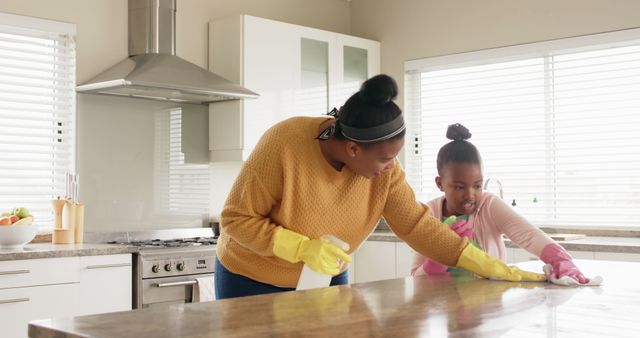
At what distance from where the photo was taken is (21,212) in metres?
3.74

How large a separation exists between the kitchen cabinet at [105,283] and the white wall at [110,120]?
515 mm

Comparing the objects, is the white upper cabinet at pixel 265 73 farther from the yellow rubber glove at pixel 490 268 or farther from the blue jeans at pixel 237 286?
the yellow rubber glove at pixel 490 268

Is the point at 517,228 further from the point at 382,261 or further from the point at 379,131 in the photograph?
the point at 382,261

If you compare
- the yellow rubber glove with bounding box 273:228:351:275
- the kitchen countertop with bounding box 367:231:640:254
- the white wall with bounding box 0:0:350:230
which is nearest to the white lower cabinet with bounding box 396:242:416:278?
the kitchen countertop with bounding box 367:231:640:254

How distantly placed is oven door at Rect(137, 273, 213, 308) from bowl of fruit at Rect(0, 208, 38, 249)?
0.58 meters

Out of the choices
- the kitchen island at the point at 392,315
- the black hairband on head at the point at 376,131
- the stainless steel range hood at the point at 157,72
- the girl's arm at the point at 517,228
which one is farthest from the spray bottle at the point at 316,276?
the stainless steel range hood at the point at 157,72

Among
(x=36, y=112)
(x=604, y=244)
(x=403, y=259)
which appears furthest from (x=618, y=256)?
(x=36, y=112)

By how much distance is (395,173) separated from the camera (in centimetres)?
234

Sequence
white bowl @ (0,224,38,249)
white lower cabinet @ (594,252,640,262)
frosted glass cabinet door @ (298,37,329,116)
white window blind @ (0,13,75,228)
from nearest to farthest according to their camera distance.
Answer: white bowl @ (0,224,38,249), white lower cabinet @ (594,252,640,262), white window blind @ (0,13,75,228), frosted glass cabinet door @ (298,37,329,116)

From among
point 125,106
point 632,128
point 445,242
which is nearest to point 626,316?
point 445,242

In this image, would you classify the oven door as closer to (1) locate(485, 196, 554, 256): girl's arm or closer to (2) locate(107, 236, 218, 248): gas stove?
(2) locate(107, 236, 218, 248): gas stove

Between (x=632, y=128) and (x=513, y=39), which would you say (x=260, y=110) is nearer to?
(x=513, y=39)

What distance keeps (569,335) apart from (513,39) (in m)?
3.70

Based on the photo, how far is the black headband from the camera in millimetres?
2059
